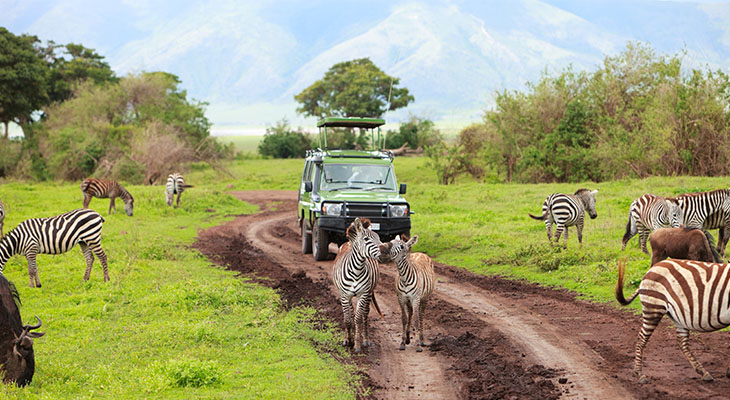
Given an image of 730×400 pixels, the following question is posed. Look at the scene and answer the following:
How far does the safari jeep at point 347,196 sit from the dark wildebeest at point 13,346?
8.76 meters

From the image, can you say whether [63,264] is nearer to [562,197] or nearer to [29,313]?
[29,313]

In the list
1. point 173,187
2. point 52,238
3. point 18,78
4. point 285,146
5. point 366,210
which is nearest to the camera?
point 52,238

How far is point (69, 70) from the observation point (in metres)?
59.0

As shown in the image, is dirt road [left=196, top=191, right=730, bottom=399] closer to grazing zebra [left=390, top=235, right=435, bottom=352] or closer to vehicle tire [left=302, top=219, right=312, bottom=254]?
grazing zebra [left=390, top=235, right=435, bottom=352]

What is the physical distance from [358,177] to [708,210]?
838 cm

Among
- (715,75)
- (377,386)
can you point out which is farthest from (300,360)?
(715,75)

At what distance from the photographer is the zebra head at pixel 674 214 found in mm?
14538

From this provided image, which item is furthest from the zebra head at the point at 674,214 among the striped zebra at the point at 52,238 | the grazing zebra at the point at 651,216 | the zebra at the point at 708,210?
the striped zebra at the point at 52,238

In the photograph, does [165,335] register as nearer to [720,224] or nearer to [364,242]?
[364,242]

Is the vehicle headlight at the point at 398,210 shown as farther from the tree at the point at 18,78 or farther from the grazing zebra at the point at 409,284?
the tree at the point at 18,78

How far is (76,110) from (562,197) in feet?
130

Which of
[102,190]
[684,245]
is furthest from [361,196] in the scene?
[102,190]

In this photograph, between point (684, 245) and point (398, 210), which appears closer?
point (684, 245)

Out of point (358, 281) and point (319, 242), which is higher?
point (358, 281)
